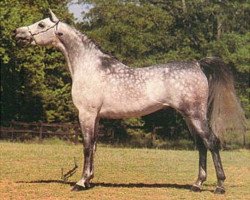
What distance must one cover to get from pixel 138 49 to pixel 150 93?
71.0 ft

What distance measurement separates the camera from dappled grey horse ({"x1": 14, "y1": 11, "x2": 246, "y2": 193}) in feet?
30.3

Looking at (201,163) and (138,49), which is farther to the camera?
(138,49)

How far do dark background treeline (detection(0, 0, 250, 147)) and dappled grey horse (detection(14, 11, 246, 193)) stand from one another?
19816 millimetres

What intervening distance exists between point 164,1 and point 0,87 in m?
12.1

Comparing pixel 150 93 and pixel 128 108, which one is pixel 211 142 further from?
pixel 128 108

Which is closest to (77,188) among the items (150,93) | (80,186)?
(80,186)

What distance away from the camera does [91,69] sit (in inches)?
380

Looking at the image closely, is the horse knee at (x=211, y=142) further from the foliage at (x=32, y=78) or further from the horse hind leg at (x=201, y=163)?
the foliage at (x=32, y=78)

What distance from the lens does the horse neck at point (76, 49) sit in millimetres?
9852

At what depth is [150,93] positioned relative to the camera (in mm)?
9328

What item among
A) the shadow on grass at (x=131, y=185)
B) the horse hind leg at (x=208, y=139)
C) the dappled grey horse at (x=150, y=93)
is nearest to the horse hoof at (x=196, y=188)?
the dappled grey horse at (x=150, y=93)

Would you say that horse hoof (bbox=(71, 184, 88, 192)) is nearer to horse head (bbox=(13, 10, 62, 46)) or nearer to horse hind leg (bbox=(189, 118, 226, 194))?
horse hind leg (bbox=(189, 118, 226, 194))

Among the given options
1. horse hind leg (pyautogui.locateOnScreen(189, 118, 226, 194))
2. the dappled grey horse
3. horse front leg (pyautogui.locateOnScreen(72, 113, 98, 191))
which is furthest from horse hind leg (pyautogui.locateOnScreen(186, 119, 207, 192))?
horse front leg (pyautogui.locateOnScreen(72, 113, 98, 191))

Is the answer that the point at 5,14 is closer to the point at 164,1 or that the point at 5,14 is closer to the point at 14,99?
the point at 14,99
